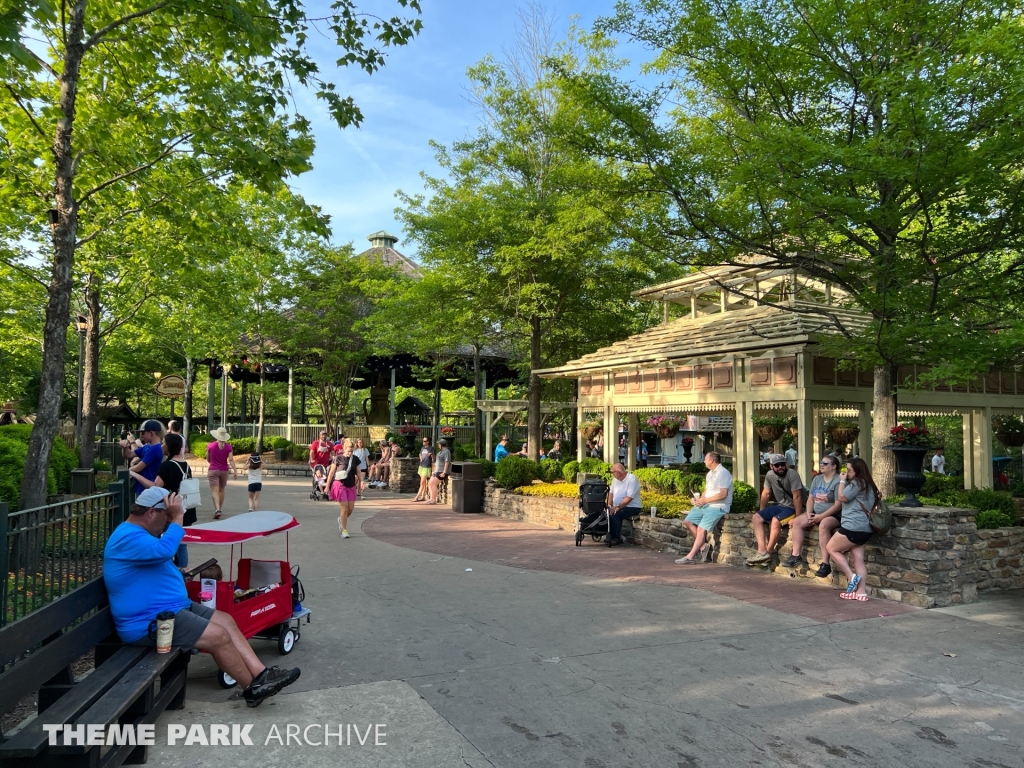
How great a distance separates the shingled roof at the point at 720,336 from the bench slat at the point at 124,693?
29.6 feet

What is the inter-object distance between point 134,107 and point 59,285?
9.56ft

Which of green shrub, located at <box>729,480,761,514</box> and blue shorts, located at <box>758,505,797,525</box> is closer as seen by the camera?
blue shorts, located at <box>758,505,797,525</box>

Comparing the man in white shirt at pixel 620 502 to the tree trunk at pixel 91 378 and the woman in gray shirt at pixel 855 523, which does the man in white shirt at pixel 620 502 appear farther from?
the tree trunk at pixel 91 378

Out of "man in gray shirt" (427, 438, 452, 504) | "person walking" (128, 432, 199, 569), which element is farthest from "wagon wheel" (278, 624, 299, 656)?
"man in gray shirt" (427, 438, 452, 504)

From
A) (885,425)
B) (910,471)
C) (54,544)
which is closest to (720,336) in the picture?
(885,425)

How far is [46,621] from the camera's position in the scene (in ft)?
12.6

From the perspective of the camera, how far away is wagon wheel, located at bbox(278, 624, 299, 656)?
5750 millimetres

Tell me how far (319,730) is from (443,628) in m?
2.43

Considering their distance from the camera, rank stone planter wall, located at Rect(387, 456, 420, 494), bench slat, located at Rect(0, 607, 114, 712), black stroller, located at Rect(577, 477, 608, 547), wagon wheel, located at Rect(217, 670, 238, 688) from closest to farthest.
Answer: bench slat, located at Rect(0, 607, 114, 712) < wagon wheel, located at Rect(217, 670, 238, 688) < black stroller, located at Rect(577, 477, 608, 547) < stone planter wall, located at Rect(387, 456, 420, 494)

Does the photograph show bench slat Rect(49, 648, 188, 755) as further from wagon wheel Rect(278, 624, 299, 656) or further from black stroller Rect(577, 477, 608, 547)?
black stroller Rect(577, 477, 608, 547)

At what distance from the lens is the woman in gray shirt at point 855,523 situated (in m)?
7.87

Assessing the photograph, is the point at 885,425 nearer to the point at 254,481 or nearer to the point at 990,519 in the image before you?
the point at 990,519

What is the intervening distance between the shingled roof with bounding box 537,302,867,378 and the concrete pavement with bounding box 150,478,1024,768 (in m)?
4.32

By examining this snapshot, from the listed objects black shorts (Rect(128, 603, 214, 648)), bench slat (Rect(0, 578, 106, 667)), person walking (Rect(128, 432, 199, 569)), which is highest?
person walking (Rect(128, 432, 199, 569))
